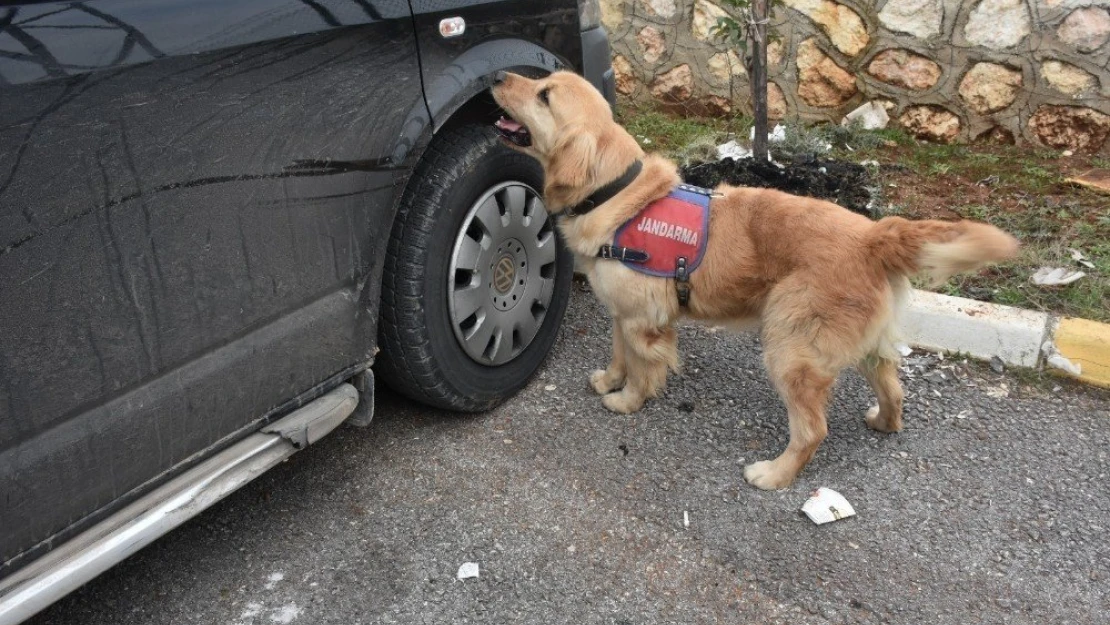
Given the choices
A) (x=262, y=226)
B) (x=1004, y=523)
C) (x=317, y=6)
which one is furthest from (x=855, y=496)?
(x=317, y=6)

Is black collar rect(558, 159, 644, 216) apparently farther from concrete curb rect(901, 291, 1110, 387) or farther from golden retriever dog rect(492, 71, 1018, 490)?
concrete curb rect(901, 291, 1110, 387)

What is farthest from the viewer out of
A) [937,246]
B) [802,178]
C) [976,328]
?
[802,178]

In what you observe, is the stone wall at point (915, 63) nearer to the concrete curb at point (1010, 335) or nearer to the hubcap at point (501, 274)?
the concrete curb at point (1010, 335)

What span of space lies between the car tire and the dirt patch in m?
1.62

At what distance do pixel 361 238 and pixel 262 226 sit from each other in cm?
41

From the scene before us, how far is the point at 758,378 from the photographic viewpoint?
3.81 meters

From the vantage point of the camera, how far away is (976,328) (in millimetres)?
3801

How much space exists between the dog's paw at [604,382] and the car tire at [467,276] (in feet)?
0.89

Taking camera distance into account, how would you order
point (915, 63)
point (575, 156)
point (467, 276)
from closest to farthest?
point (575, 156), point (467, 276), point (915, 63)

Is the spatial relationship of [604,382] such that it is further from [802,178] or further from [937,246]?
[802,178]

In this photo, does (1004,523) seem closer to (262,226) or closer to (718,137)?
(262,226)

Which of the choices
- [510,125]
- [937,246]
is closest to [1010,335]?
[937,246]

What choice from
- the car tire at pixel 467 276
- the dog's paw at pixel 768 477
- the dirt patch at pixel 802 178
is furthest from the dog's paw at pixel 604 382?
the dirt patch at pixel 802 178

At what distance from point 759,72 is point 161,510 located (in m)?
3.85
